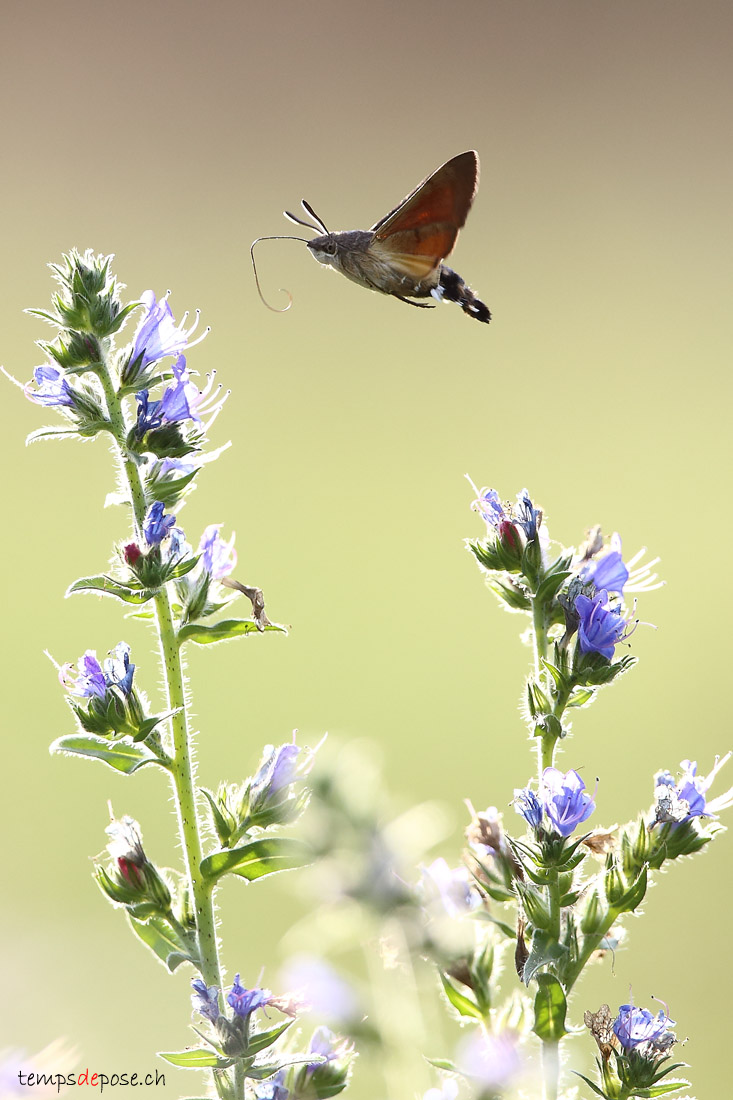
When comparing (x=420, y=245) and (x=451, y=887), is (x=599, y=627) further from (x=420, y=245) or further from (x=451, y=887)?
(x=420, y=245)

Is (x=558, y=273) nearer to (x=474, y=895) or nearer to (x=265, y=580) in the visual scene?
(x=265, y=580)

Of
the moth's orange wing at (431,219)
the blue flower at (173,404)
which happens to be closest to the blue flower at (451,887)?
the blue flower at (173,404)

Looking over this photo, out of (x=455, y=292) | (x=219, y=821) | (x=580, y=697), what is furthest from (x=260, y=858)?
(x=455, y=292)

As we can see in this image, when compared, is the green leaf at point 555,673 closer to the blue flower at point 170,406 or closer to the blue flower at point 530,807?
the blue flower at point 530,807

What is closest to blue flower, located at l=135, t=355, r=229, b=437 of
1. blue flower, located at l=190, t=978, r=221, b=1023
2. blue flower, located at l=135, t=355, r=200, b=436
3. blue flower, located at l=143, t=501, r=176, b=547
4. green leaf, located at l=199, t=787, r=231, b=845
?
blue flower, located at l=135, t=355, r=200, b=436

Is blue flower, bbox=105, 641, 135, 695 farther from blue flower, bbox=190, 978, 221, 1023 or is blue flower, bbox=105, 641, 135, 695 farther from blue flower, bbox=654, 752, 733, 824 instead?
blue flower, bbox=654, 752, 733, 824

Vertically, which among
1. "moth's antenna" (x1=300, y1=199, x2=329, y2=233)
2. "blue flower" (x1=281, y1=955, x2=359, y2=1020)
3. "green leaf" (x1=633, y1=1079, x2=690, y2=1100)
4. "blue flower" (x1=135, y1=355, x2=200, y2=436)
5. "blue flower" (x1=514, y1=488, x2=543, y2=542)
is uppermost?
"moth's antenna" (x1=300, y1=199, x2=329, y2=233)
